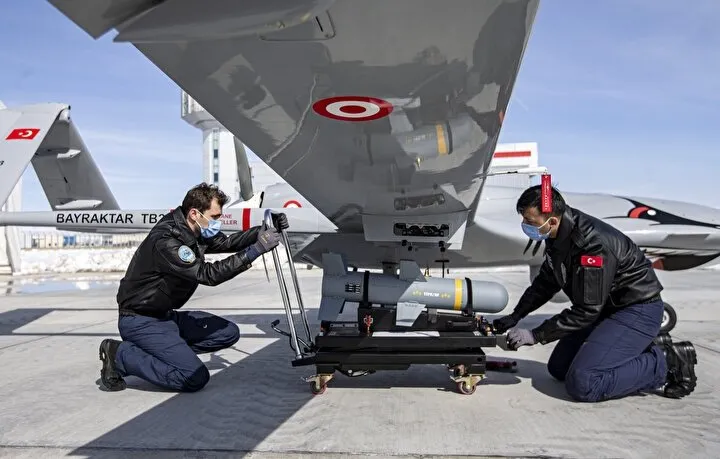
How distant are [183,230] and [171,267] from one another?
1.09 ft

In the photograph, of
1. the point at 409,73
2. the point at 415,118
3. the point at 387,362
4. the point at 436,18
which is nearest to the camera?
the point at 436,18

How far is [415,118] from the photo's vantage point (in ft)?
8.49

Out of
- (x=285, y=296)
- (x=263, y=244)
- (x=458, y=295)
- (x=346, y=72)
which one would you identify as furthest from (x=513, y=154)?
(x=346, y=72)

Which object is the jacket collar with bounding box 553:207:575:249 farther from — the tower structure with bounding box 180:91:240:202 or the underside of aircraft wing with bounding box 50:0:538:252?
the tower structure with bounding box 180:91:240:202

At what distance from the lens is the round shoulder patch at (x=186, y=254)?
372cm

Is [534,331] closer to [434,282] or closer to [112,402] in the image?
[434,282]

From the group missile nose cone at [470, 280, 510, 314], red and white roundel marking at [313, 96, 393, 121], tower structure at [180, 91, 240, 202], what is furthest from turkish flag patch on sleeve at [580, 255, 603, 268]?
tower structure at [180, 91, 240, 202]

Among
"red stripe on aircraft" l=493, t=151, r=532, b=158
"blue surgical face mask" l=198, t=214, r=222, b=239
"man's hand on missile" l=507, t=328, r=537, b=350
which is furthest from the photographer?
"red stripe on aircraft" l=493, t=151, r=532, b=158

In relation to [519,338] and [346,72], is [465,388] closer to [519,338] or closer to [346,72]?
[519,338]

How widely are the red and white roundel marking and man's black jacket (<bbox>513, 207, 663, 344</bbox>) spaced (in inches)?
71.3

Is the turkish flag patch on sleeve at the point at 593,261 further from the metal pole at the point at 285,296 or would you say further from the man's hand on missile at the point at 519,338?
the metal pole at the point at 285,296

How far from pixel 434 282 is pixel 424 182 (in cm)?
121

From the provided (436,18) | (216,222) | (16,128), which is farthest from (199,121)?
→ (436,18)

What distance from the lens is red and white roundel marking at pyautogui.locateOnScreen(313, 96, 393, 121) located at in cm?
238
